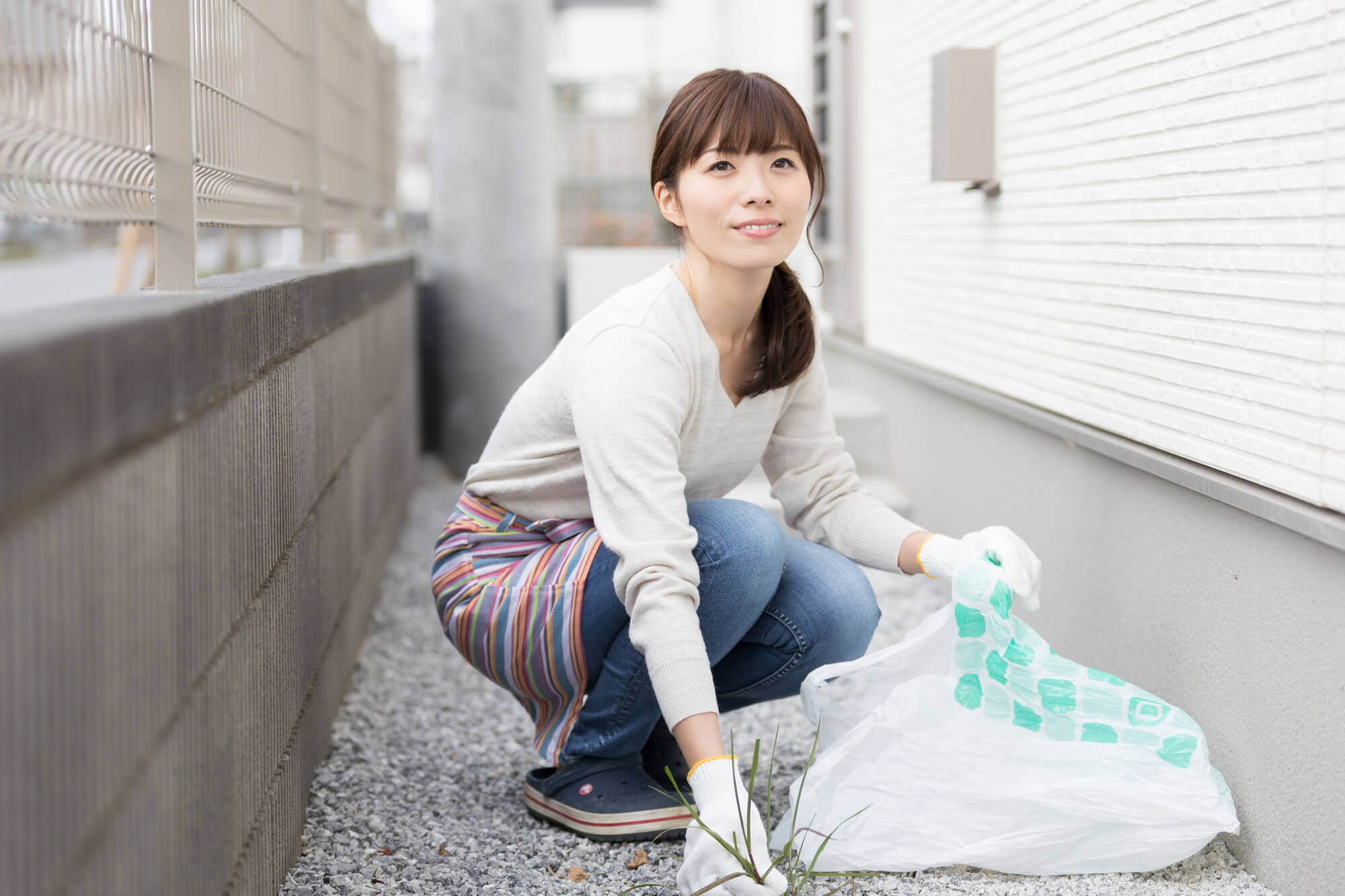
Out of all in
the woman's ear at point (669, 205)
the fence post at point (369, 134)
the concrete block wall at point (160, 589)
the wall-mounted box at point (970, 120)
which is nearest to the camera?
the concrete block wall at point (160, 589)

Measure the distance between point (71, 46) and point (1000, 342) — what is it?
271 centimetres

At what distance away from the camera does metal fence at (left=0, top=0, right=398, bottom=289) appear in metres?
1.26

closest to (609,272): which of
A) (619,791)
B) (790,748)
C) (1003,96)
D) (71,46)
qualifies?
(1003,96)

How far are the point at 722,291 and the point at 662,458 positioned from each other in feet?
1.15

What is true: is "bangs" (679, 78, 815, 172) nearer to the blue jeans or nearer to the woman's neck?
the woman's neck

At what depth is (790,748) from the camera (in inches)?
107

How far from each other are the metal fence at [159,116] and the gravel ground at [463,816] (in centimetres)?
104

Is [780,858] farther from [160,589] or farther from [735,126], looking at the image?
[735,126]

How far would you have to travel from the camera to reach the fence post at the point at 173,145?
5.32 feet

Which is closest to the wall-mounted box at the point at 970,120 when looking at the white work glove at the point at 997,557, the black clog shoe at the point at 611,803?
the white work glove at the point at 997,557

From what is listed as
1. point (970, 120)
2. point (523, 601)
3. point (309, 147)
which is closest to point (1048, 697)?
point (523, 601)

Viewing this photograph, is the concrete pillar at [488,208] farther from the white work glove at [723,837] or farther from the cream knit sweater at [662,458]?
the white work glove at [723,837]

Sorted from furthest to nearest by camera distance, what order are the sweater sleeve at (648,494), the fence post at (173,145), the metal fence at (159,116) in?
the sweater sleeve at (648,494) < the fence post at (173,145) < the metal fence at (159,116)

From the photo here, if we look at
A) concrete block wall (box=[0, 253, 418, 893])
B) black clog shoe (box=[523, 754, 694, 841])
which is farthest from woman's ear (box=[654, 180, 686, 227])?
black clog shoe (box=[523, 754, 694, 841])
